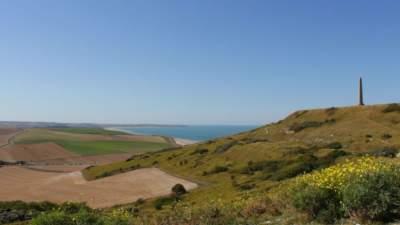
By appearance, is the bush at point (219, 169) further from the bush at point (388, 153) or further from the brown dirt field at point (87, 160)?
the brown dirt field at point (87, 160)

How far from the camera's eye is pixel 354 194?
9.41 m

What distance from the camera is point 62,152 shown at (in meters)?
166

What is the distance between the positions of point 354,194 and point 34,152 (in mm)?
166494

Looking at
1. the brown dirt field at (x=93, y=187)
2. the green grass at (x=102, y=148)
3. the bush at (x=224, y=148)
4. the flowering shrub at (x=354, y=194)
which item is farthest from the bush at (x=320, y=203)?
the green grass at (x=102, y=148)

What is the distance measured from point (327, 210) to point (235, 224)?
2241 mm

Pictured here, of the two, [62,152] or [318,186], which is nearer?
[318,186]

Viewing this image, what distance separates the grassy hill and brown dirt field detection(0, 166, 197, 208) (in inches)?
153

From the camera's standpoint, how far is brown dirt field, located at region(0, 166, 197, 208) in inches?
2468

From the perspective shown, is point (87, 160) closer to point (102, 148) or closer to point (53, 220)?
point (102, 148)

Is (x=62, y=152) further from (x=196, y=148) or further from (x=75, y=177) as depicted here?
(x=196, y=148)

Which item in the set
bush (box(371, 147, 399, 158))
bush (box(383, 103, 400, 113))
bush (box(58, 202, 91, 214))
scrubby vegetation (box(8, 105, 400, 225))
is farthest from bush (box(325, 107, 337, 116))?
bush (box(58, 202, 91, 214))

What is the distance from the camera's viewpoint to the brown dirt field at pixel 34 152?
14988 cm

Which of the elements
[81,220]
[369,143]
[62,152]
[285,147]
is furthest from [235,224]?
[62,152]

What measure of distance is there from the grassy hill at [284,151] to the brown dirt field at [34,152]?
5858cm
